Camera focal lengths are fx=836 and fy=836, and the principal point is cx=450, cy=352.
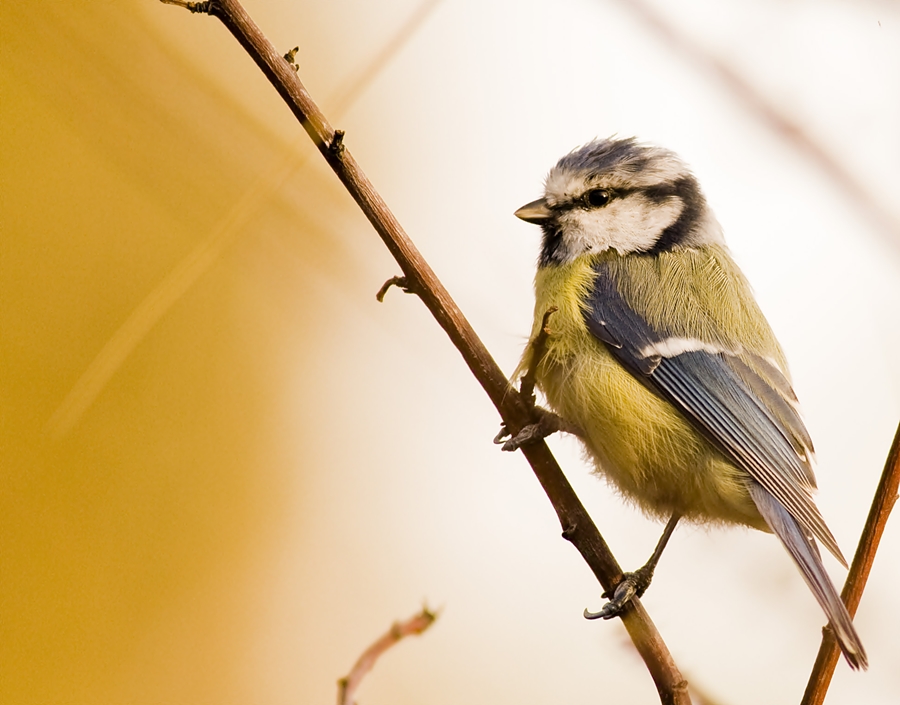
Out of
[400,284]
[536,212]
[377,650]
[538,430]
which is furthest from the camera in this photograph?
[536,212]

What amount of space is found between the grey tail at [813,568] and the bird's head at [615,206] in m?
0.42

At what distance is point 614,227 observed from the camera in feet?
4.11

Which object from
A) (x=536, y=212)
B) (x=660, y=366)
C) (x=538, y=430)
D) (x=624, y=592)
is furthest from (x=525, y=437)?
(x=536, y=212)

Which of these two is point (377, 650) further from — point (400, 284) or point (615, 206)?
point (615, 206)

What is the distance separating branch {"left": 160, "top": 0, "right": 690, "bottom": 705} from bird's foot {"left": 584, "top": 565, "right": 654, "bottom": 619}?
1cm

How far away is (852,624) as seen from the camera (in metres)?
0.72

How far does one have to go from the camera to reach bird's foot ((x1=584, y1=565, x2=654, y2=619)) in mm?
799

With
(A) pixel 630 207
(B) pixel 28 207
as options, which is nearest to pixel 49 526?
(B) pixel 28 207

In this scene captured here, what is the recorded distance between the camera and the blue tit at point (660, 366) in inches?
41.0

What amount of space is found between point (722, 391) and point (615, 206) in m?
0.34

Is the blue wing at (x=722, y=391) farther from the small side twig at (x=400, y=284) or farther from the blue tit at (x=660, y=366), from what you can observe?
the small side twig at (x=400, y=284)

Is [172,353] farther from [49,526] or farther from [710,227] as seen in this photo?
[710,227]

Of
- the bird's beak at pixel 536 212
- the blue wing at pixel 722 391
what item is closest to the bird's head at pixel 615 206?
the bird's beak at pixel 536 212

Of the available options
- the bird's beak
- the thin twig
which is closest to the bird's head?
the bird's beak
